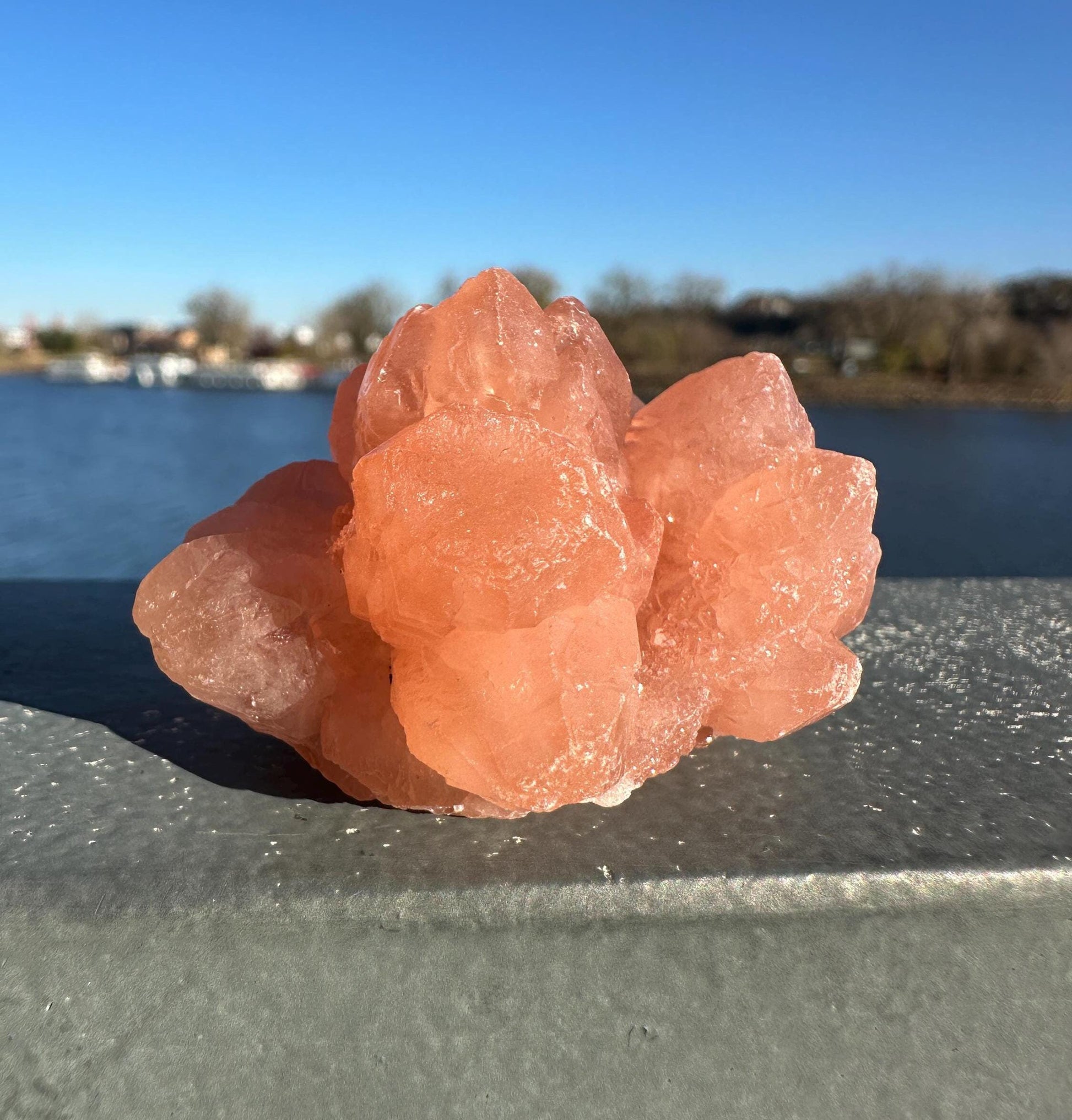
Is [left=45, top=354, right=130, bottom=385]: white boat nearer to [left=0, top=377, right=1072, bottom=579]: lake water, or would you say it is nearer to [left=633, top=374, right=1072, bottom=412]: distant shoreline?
[left=0, top=377, right=1072, bottom=579]: lake water

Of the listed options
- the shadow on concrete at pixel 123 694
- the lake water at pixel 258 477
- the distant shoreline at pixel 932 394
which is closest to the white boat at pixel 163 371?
the lake water at pixel 258 477

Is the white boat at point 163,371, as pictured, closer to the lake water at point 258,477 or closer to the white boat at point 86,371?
the white boat at point 86,371

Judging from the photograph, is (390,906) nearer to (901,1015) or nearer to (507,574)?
(507,574)

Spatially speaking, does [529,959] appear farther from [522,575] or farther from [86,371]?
[86,371]

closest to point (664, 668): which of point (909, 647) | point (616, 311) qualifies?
point (909, 647)

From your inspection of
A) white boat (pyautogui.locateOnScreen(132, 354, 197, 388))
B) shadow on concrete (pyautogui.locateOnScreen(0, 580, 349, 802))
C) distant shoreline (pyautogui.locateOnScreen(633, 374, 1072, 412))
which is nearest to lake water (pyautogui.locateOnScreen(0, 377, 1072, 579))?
distant shoreline (pyautogui.locateOnScreen(633, 374, 1072, 412))

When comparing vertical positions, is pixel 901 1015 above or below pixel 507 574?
below

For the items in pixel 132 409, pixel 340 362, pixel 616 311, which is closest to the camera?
pixel 132 409
